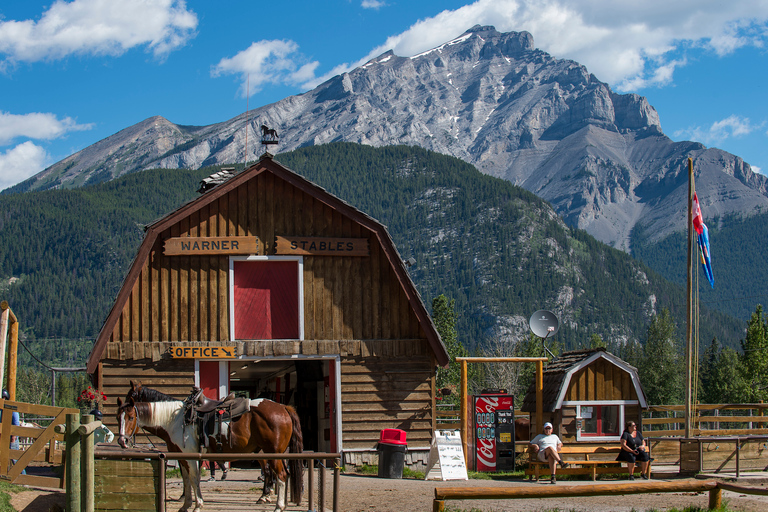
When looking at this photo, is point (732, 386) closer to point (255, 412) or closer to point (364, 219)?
point (364, 219)

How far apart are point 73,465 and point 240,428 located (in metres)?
3.78

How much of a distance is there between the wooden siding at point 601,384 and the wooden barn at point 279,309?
13.0 feet

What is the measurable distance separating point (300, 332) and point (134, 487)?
908cm

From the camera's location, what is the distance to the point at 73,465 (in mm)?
8648

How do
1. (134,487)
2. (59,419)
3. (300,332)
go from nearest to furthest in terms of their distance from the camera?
(134,487) < (59,419) < (300,332)

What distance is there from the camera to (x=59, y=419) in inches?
462

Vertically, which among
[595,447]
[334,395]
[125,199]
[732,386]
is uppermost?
[125,199]

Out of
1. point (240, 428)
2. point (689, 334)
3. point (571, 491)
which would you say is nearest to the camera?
point (571, 491)

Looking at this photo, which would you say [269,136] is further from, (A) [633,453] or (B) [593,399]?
(A) [633,453]

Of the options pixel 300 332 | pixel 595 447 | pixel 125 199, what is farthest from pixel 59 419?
pixel 125 199

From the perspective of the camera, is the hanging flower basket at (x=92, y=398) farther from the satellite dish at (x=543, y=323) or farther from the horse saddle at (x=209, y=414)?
the satellite dish at (x=543, y=323)

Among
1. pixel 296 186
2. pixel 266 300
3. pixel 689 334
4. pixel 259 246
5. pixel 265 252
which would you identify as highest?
pixel 296 186

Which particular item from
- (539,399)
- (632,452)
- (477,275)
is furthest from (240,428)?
(477,275)

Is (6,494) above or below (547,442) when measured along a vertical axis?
above
